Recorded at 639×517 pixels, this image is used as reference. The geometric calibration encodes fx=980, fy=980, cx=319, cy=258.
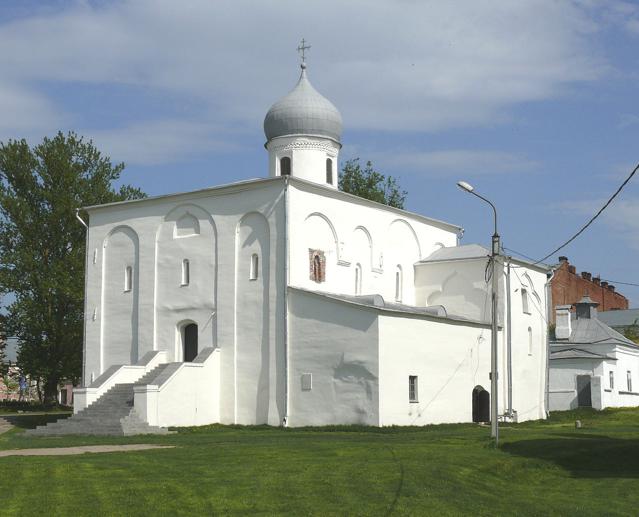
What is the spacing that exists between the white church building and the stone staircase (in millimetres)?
67

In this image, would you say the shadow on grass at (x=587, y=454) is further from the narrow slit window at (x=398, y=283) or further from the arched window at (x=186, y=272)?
the arched window at (x=186, y=272)

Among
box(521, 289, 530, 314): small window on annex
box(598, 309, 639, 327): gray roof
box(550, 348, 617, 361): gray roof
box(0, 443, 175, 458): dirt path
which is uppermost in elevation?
box(598, 309, 639, 327): gray roof

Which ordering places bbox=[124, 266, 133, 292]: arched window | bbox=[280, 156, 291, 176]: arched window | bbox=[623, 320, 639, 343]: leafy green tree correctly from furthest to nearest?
bbox=[623, 320, 639, 343]: leafy green tree, bbox=[280, 156, 291, 176]: arched window, bbox=[124, 266, 133, 292]: arched window

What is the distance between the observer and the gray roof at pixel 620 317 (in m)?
72.8

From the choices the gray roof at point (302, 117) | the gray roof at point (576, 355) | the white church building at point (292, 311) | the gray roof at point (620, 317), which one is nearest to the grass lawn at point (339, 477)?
the white church building at point (292, 311)

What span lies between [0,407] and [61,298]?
25.9ft

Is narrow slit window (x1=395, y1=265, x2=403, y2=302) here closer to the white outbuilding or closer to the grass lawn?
the white outbuilding

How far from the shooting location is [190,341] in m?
32.6

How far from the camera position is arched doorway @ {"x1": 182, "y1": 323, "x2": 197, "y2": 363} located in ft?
107

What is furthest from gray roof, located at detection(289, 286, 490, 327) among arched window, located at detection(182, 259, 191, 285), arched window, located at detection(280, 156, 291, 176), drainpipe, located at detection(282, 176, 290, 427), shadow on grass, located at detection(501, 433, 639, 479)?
shadow on grass, located at detection(501, 433, 639, 479)

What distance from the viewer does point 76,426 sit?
1117 inches

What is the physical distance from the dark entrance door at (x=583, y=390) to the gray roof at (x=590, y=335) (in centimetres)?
342

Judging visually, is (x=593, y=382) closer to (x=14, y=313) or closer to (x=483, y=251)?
(x=483, y=251)

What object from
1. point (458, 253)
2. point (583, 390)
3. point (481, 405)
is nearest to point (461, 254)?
point (458, 253)
